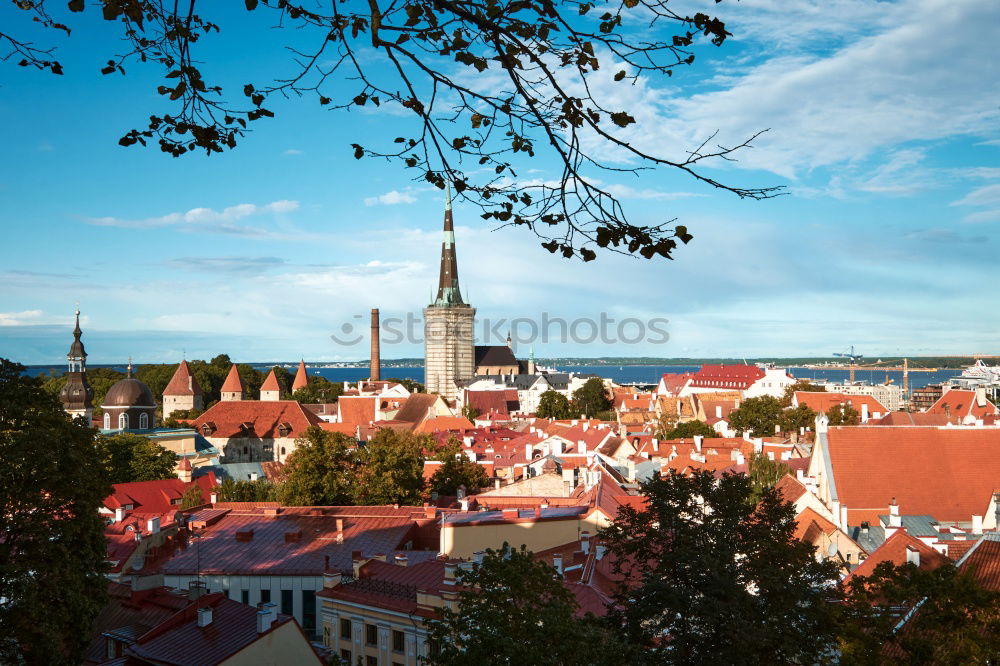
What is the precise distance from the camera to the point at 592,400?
4331 inches

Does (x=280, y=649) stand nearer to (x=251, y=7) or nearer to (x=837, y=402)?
(x=251, y=7)

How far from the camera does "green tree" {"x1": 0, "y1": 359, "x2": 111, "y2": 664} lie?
46.3 ft

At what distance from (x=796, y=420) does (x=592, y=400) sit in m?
43.7

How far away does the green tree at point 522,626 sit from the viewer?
40.1 feet

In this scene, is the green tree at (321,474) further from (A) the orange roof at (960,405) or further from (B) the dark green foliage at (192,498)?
(A) the orange roof at (960,405)

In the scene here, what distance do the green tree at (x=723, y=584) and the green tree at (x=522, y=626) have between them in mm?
913

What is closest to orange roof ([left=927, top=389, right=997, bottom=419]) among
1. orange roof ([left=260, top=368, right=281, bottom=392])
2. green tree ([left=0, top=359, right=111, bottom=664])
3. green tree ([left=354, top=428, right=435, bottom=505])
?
green tree ([left=354, top=428, right=435, bottom=505])

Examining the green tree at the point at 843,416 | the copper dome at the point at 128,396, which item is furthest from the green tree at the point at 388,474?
the copper dome at the point at 128,396

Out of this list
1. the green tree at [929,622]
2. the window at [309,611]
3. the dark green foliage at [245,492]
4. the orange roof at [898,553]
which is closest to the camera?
the green tree at [929,622]

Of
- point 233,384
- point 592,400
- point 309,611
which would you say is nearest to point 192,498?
point 309,611

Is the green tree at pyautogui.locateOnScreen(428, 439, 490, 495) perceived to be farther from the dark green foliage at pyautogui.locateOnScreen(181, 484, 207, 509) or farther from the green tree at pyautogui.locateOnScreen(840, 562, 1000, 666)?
the green tree at pyautogui.locateOnScreen(840, 562, 1000, 666)

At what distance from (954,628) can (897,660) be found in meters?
0.88

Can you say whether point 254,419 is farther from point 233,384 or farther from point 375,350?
point 375,350

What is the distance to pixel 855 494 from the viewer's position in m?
34.1
